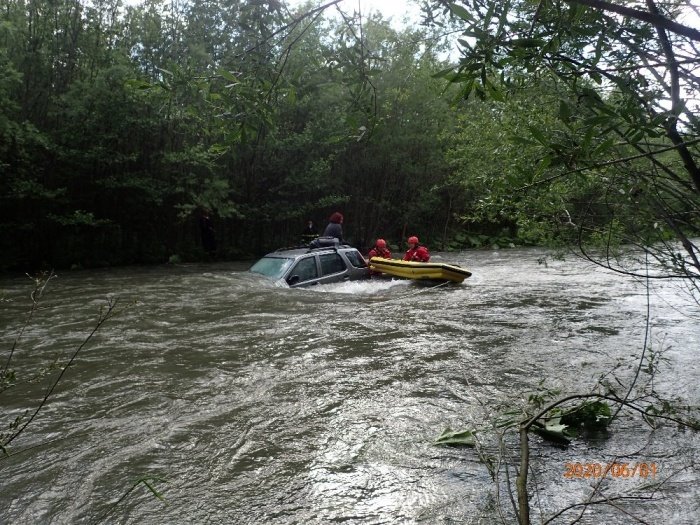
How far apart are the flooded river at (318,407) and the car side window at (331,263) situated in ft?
2.58

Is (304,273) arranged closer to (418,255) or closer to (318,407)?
(418,255)

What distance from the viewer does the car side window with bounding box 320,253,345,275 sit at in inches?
455

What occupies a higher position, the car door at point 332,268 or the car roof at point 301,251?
the car roof at point 301,251

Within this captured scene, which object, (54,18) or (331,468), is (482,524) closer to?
(331,468)

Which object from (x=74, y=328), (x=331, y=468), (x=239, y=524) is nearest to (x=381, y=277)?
(x=74, y=328)

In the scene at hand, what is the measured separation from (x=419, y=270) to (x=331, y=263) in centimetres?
235

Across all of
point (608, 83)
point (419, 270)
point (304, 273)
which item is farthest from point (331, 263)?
point (608, 83)

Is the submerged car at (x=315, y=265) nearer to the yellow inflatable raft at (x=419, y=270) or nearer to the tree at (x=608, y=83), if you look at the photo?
the yellow inflatable raft at (x=419, y=270)

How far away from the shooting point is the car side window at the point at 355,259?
12307 mm

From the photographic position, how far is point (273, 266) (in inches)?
442

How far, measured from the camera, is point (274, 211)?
20.1m
